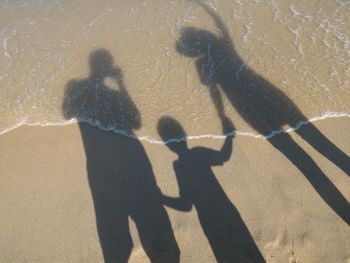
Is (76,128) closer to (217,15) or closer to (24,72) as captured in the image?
(24,72)

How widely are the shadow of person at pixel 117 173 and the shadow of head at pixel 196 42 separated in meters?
1.61

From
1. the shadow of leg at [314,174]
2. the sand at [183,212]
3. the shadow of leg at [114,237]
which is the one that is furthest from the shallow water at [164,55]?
the shadow of leg at [114,237]

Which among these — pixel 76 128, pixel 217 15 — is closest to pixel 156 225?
pixel 76 128

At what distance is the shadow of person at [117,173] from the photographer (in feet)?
13.9

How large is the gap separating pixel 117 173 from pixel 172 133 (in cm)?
115

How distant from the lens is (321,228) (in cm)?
407

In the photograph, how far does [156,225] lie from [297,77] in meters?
3.92

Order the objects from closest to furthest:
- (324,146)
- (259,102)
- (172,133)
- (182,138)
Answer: (324,146) → (182,138) → (172,133) → (259,102)

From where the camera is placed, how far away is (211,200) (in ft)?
14.9

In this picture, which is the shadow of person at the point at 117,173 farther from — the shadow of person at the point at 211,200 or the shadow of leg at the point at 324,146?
the shadow of leg at the point at 324,146

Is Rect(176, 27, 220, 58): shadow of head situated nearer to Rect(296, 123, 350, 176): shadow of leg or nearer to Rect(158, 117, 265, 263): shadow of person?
Rect(158, 117, 265, 263): shadow of person

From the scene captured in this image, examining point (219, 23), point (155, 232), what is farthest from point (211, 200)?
point (219, 23)

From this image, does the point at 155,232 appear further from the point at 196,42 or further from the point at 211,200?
the point at 196,42

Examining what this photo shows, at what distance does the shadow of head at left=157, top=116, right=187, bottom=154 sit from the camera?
5351 millimetres
